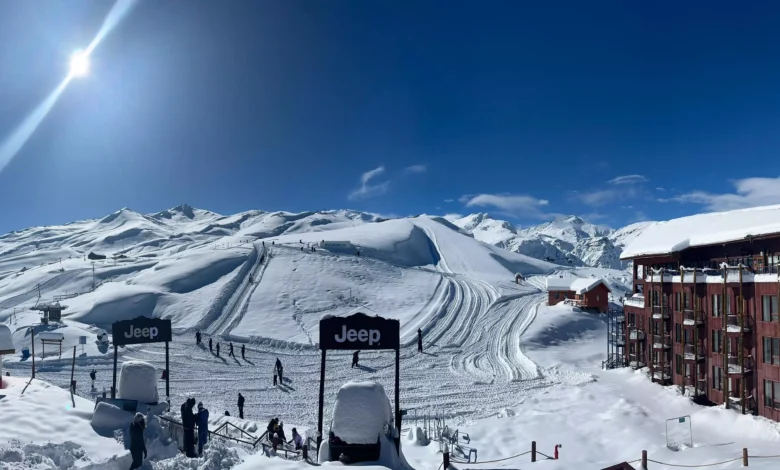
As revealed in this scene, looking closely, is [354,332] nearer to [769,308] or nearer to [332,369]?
[332,369]

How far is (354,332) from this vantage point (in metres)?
17.9

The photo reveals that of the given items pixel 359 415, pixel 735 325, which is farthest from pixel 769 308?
pixel 359 415

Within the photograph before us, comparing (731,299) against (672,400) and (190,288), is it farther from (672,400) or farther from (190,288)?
(190,288)

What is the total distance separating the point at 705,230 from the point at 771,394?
11.3 metres

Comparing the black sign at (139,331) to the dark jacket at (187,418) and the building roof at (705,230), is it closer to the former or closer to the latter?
the dark jacket at (187,418)

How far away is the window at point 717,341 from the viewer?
29083mm

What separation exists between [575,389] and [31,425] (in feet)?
89.9

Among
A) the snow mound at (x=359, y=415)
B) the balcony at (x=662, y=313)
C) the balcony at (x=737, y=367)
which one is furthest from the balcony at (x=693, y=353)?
the snow mound at (x=359, y=415)

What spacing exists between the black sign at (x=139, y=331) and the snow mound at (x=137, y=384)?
653 centimetres

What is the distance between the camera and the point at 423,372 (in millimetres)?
36531

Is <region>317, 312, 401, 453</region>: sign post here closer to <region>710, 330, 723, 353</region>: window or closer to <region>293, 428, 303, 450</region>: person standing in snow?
<region>293, 428, 303, 450</region>: person standing in snow

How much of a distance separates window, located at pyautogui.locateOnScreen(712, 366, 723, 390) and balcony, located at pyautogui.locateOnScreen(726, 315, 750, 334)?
9.73 ft

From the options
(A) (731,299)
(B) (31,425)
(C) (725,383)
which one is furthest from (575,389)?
(B) (31,425)

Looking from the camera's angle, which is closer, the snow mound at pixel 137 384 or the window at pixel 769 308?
the snow mound at pixel 137 384
